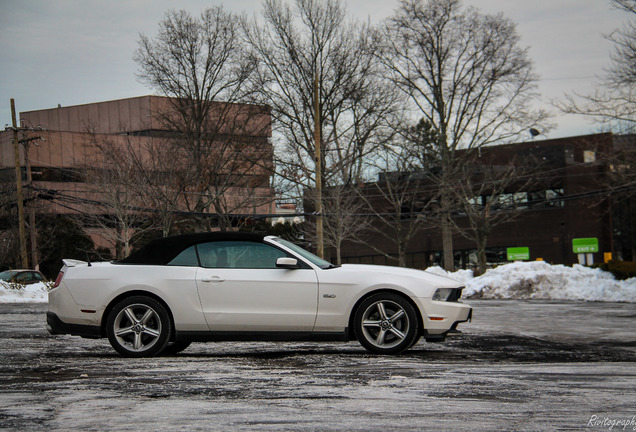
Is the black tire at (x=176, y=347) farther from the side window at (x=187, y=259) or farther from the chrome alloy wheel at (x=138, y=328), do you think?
the side window at (x=187, y=259)

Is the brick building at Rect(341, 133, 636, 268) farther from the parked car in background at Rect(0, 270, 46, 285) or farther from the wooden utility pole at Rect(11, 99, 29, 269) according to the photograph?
the parked car in background at Rect(0, 270, 46, 285)

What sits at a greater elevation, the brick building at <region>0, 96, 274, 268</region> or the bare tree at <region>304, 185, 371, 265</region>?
the brick building at <region>0, 96, 274, 268</region>

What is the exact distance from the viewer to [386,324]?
8.70m

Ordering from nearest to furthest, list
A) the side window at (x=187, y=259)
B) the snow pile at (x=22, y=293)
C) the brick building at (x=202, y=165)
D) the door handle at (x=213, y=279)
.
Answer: the door handle at (x=213, y=279)
the side window at (x=187, y=259)
the snow pile at (x=22, y=293)
the brick building at (x=202, y=165)

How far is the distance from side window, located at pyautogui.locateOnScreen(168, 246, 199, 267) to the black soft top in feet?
0.14

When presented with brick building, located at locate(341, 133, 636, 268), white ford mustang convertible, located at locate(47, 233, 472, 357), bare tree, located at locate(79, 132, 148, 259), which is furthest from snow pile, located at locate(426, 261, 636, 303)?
brick building, located at locate(341, 133, 636, 268)

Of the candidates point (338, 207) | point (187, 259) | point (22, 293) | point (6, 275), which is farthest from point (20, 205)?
point (187, 259)

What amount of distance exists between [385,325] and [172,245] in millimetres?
2755

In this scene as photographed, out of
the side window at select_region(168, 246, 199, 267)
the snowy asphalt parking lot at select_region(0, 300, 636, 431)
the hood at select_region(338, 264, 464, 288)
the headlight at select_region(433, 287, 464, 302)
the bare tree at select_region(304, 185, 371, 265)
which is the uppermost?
the bare tree at select_region(304, 185, 371, 265)

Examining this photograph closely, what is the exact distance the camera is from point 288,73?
4131 centimetres

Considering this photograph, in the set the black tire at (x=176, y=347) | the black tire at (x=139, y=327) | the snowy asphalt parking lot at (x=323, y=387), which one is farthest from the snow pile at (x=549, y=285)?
the black tire at (x=139, y=327)

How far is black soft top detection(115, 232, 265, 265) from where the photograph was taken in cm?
905

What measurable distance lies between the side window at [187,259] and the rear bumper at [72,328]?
3.86ft

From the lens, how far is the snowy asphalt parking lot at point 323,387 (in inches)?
199
